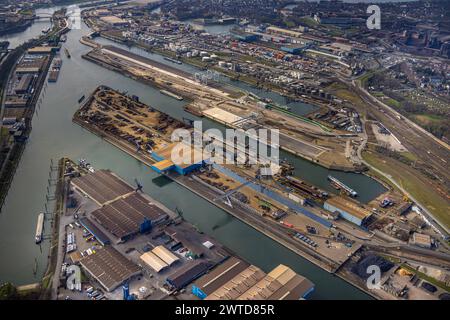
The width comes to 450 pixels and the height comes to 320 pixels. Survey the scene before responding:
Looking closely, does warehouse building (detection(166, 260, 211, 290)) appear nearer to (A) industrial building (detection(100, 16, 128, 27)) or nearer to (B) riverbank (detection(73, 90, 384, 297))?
(B) riverbank (detection(73, 90, 384, 297))

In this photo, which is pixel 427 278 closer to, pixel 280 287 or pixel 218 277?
pixel 280 287

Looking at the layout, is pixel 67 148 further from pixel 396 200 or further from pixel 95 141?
pixel 396 200

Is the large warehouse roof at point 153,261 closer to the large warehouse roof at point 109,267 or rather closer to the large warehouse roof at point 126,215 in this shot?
the large warehouse roof at point 109,267

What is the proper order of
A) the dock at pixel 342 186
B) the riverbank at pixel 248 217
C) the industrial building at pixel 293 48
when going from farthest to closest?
1. the industrial building at pixel 293 48
2. the dock at pixel 342 186
3. the riverbank at pixel 248 217

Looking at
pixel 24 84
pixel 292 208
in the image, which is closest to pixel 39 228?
pixel 292 208

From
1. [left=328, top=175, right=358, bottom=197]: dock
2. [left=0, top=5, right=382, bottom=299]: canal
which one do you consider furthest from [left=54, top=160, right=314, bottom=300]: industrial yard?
[left=328, top=175, right=358, bottom=197]: dock

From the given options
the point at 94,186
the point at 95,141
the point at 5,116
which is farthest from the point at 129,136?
the point at 5,116

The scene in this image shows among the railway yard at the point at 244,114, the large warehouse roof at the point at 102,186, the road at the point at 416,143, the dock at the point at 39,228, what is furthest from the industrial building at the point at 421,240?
the dock at the point at 39,228
